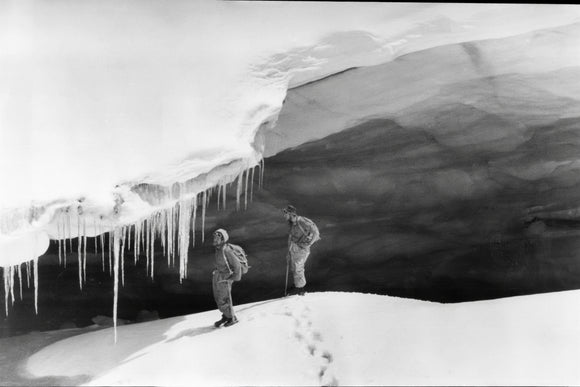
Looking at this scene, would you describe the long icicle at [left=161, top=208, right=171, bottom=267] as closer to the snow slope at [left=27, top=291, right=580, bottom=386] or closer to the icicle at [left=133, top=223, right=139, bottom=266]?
the icicle at [left=133, top=223, right=139, bottom=266]

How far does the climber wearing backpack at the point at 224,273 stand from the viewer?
4730 mm

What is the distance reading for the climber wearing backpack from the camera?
473 cm

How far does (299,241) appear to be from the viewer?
5000 mm

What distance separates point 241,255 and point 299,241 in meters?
0.52

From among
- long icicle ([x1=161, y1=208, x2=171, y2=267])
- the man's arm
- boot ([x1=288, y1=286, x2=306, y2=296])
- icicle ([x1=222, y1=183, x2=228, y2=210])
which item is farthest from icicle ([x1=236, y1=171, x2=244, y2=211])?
boot ([x1=288, y1=286, x2=306, y2=296])

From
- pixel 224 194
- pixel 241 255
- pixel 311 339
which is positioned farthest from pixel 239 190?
pixel 311 339

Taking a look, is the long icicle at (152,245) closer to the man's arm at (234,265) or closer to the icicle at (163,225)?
the icicle at (163,225)

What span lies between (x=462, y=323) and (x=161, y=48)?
10.8 feet

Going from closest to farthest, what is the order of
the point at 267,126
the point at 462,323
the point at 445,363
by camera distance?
the point at 445,363, the point at 462,323, the point at 267,126

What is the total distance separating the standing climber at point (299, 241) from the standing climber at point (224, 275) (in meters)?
0.52

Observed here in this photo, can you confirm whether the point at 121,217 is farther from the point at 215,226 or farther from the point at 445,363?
the point at 445,363

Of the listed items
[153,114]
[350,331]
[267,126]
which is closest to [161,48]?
[153,114]

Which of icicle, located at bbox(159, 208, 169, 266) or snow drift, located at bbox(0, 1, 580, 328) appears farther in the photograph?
icicle, located at bbox(159, 208, 169, 266)

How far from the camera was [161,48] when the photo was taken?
4773 millimetres
